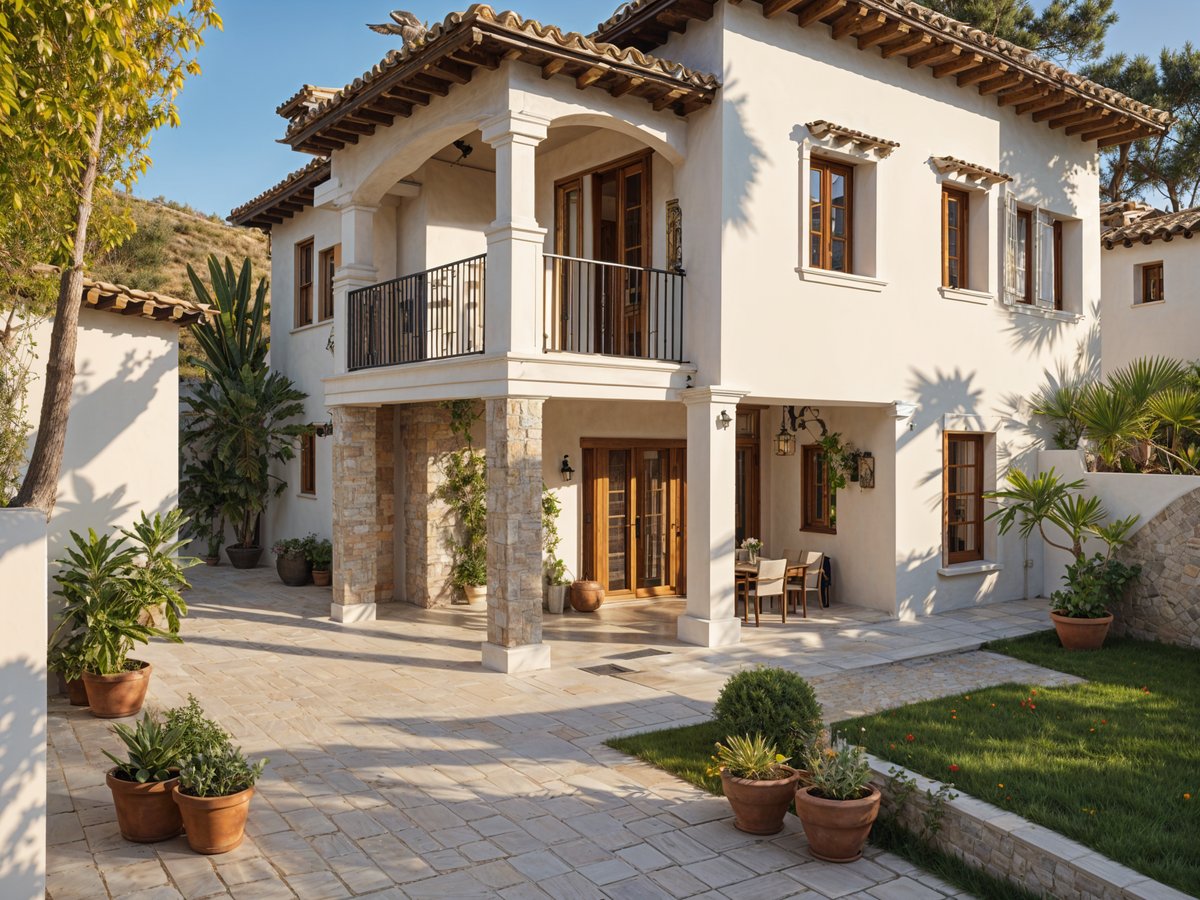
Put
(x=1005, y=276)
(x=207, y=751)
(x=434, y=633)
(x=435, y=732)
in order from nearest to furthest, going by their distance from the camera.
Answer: (x=207, y=751) < (x=435, y=732) < (x=434, y=633) < (x=1005, y=276)

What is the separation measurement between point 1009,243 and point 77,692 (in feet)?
44.4

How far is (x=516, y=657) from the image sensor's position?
9.87 m

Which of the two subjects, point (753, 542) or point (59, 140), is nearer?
point (59, 140)

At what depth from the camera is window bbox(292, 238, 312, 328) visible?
18.0 meters

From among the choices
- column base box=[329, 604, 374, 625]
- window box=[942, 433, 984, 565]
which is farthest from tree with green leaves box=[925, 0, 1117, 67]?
column base box=[329, 604, 374, 625]

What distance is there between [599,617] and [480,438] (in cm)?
334

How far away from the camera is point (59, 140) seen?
6.99 meters

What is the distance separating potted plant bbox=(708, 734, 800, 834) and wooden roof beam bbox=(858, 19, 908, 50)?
387 inches

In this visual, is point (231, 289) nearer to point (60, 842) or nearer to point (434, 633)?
point (434, 633)

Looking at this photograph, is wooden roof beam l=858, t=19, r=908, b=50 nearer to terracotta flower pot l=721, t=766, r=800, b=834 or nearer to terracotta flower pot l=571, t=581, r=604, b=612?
terracotta flower pot l=571, t=581, r=604, b=612

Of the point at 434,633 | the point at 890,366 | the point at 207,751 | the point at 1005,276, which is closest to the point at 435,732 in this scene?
the point at 207,751

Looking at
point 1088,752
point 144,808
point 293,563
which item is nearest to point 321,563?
point 293,563

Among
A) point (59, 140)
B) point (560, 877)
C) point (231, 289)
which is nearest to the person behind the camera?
point (560, 877)

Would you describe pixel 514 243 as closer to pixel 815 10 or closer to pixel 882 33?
pixel 815 10
